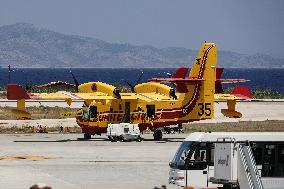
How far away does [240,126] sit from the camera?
3002 inches

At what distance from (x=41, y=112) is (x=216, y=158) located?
59898mm

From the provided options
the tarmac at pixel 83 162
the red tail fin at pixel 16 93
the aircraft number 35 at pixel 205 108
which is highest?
the red tail fin at pixel 16 93

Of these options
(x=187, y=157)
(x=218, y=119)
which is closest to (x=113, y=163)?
(x=187, y=157)

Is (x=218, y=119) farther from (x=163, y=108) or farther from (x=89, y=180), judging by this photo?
(x=89, y=180)

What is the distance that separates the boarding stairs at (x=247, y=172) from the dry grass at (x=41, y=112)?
174 ft

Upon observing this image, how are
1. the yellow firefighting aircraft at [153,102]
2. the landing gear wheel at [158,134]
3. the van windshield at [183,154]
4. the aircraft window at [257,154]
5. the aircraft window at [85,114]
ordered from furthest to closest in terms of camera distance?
the landing gear wheel at [158,134] < the aircraft window at [85,114] < the yellow firefighting aircraft at [153,102] < the van windshield at [183,154] < the aircraft window at [257,154]

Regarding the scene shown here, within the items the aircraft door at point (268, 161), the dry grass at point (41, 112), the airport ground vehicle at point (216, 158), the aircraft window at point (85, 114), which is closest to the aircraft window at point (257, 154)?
the airport ground vehicle at point (216, 158)

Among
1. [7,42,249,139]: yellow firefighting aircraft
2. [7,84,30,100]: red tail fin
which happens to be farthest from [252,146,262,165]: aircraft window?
[7,84,30,100]: red tail fin

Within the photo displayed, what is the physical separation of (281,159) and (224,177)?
9.39 ft

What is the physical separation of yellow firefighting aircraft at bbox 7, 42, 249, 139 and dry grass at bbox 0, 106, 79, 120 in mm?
20458

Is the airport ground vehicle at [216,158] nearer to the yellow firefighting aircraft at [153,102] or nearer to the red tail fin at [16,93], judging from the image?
the yellow firefighting aircraft at [153,102]

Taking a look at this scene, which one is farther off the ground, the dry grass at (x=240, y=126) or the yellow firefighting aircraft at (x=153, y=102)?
the yellow firefighting aircraft at (x=153, y=102)

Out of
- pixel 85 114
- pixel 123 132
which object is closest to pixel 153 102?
pixel 123 132

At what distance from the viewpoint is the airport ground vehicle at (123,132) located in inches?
2547
